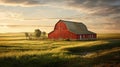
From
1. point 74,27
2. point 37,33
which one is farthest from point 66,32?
point 37,33

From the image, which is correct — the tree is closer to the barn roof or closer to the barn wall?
the barn wall

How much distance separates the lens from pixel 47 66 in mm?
22453

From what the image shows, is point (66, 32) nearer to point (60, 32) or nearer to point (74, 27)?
point (60, 32)

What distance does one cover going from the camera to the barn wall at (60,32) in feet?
224

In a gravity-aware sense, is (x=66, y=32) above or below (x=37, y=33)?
above

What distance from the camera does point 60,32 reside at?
7025 centimetres

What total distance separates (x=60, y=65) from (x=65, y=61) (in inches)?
54.7

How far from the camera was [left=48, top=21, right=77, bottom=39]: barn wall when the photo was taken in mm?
68250

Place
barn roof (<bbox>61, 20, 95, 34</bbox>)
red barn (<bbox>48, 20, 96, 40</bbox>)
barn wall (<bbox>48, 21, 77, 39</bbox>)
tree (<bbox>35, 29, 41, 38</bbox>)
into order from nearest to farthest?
1. red barn (<bbox>48, 20, 96, 40</bbox>)
2. barn wall (<bbox>48, 21, 77, 39</bbox>)
3. barn roof (<bbox>61, 20, 95, 34</bbox>)
4. tree (<bbox>35, 29, 41, 38</bbox>)

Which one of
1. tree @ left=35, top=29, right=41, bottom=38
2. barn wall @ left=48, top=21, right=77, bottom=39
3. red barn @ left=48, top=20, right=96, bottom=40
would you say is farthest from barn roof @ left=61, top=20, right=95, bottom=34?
tree @ left=35, top=29, right=41, bottom=38

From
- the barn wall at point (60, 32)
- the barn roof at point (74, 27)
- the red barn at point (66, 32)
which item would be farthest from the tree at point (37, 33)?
the barn roof at point (74, 27)

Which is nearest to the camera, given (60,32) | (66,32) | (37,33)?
(66,32)

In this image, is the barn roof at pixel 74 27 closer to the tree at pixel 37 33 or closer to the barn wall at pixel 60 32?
the barn wall at pixel 60 32

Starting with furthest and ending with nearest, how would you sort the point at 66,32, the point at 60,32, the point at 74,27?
1. the point at 74,27
2. the point at 60,32
3. the point at 66,32
